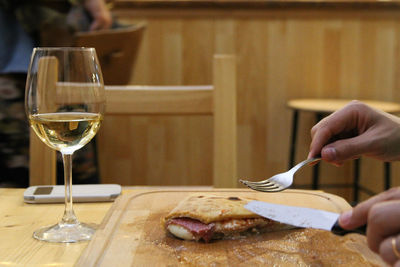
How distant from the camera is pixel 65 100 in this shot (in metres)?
0.74

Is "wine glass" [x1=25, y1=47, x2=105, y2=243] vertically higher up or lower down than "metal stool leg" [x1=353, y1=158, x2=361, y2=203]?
higher up

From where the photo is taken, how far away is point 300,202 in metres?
0.93

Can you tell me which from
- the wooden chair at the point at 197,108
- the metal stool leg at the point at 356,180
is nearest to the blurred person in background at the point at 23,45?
the wooden chair at the point at 197,108

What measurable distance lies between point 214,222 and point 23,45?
121 centimetres

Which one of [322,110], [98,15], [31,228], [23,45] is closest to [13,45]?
[23,45]

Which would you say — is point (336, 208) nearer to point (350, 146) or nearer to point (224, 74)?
point (350, 146)

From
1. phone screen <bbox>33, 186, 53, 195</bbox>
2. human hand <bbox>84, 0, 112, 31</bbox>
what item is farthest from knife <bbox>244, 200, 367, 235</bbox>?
human hand <bbox>84, 0, 112, 31</bbox>

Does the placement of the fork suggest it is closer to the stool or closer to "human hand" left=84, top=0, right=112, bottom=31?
"human hand" left=84, top=0, right=112, bottom=31

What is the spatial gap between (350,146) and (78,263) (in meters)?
0.46

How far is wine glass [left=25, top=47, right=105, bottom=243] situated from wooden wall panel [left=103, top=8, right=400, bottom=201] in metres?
2.25

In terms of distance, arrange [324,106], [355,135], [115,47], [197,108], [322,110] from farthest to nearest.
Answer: [324,106]
[322,110]
[115,47]
[197,108]
[355,135]

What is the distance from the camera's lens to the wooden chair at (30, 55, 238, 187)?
1215mm

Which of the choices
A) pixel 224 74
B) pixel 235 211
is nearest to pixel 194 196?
pixel 235 211

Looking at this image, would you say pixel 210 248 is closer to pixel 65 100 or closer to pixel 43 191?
pixel 65 100
